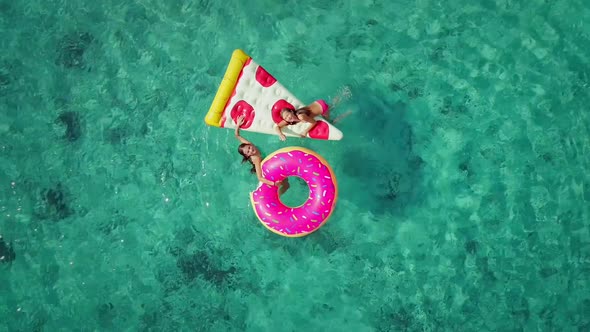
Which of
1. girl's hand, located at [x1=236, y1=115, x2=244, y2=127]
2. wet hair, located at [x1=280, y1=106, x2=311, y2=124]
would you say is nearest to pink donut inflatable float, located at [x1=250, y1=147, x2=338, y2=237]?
wet hair, located at [x1=280, y1=106, x2=311, y2=124]

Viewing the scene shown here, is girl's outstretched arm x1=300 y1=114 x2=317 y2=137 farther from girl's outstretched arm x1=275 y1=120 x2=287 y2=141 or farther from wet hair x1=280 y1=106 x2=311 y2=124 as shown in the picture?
girl's outstretched arm x1=275 y1=120 x2=287 y2=141

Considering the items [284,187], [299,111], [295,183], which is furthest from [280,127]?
[295,183]

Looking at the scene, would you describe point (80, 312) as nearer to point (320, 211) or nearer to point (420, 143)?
point (320, 211)

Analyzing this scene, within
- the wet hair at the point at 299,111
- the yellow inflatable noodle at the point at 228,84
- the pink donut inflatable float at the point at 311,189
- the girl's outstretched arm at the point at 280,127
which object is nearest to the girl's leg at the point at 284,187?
the pink donut inflatable float at the point at 311,189

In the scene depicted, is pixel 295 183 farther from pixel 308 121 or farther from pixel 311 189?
pixel 308 121

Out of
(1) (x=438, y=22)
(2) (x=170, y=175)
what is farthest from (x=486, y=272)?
(2) (x=170, y=175)

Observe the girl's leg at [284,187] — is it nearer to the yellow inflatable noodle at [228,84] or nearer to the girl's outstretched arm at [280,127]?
the girl's outstretched arm at [280,127]
